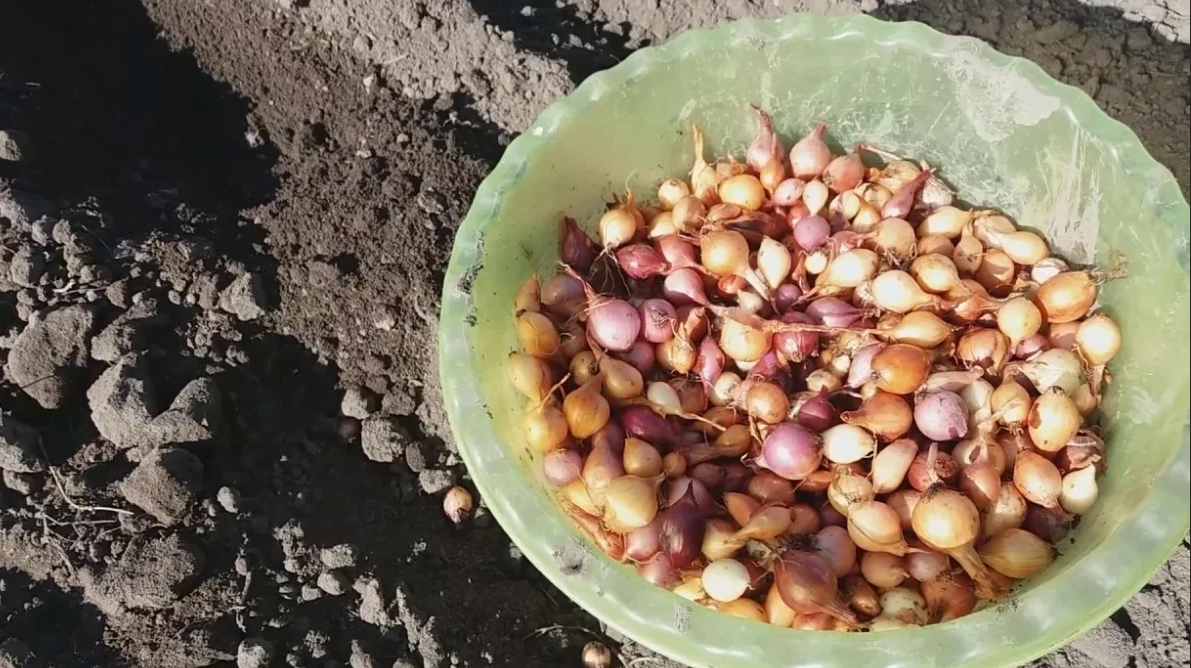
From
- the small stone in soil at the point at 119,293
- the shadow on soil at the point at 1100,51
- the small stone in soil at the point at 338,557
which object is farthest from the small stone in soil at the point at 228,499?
the shadow on soil at the point at 1100,51

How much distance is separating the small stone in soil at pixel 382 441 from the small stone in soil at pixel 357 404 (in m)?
0.03

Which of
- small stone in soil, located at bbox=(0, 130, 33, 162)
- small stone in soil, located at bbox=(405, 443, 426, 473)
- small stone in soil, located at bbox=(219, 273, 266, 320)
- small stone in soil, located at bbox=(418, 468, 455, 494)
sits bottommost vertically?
small stone in soil, located at bbox=(418, 468, 455, 494)

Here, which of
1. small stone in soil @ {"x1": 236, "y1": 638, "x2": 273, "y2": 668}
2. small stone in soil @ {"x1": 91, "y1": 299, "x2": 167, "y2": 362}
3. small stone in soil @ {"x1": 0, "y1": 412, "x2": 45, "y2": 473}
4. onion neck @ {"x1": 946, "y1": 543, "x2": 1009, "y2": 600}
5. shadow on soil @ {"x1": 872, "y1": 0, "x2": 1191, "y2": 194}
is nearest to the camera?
onion neck @ {"x1": 946, "y1": 543, "x2": 1009, "y2": 600}

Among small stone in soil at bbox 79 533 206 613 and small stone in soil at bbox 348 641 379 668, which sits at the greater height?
small stone in soil at bbox 79 533 206 613

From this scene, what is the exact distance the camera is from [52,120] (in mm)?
2066

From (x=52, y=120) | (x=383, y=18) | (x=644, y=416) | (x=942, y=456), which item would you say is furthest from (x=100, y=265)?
(x=942, y=456)

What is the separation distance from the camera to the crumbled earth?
1.61m

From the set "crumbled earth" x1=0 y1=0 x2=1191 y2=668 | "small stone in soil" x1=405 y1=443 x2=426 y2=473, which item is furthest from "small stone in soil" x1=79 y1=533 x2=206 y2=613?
"small stone in soil" x1=405 y1=443 x2=426 y2=473

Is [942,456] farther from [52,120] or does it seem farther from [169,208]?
[52,120]

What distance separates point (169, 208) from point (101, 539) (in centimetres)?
74

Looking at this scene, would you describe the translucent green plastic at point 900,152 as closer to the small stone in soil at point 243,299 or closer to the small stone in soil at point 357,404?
the small stone in soil at point 357,404

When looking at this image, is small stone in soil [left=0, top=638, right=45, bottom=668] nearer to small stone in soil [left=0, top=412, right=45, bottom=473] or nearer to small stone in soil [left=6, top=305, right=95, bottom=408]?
small stone in soil [left=0, top=412, right=45, bottom=473]

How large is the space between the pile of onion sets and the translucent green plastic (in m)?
0.06

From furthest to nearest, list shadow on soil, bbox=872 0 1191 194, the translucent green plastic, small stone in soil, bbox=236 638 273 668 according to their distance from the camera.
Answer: shadow on soil, bbox=872 0 1191 194
small stone in soil, bbox=236 638 273 668
the translucent green plastic
